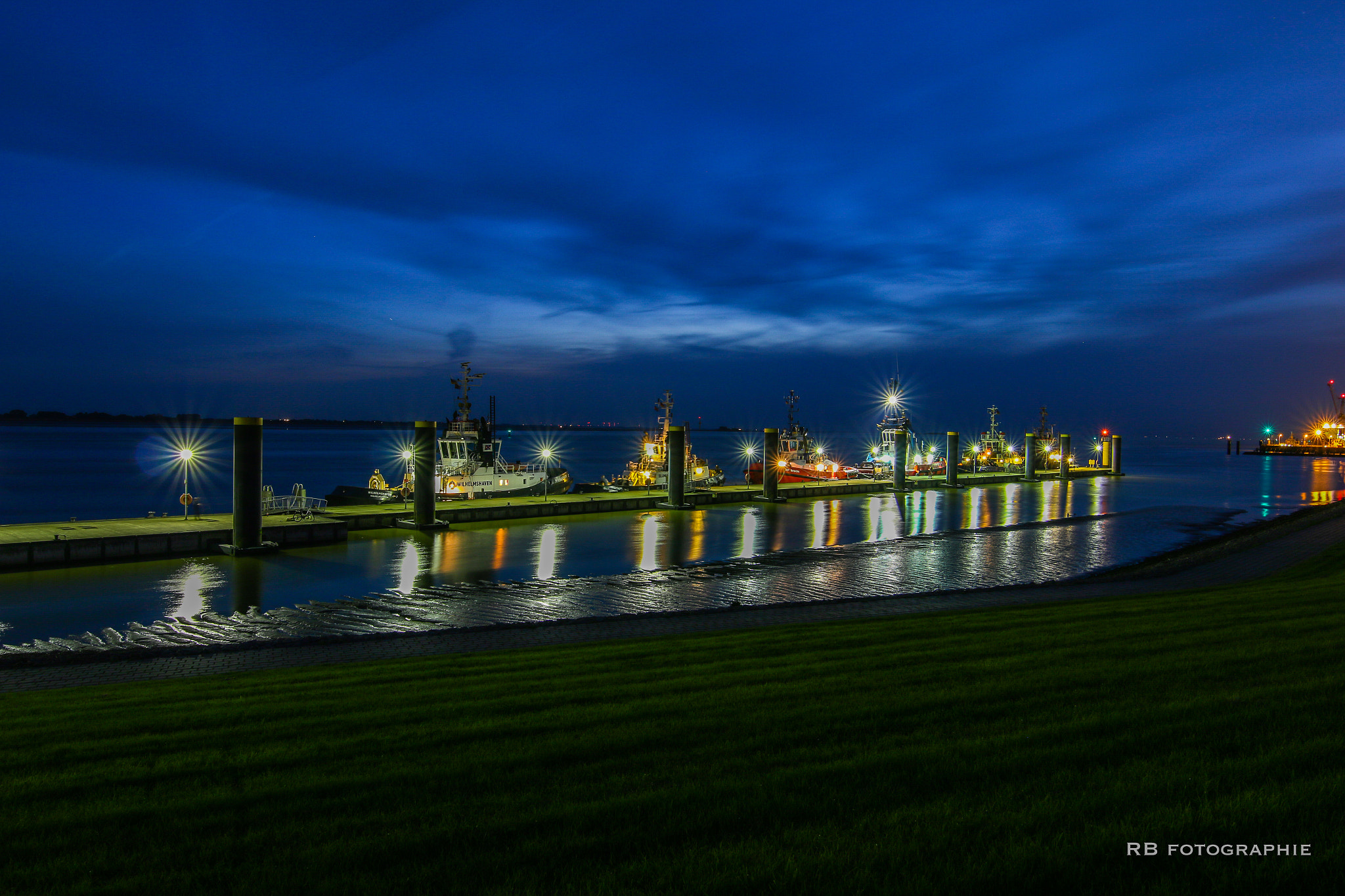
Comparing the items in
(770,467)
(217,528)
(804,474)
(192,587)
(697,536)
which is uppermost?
(770,467)

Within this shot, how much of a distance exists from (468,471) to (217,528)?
63.0 feet

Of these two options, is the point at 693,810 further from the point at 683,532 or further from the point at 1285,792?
the point at 683,532

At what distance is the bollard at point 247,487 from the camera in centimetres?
2669

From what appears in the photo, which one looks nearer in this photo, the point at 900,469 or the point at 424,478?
the point at 424,478

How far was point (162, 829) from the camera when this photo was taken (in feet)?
15.6

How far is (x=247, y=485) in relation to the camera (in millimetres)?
26969

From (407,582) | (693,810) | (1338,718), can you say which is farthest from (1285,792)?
(407,582)

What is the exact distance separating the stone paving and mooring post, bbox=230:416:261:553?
1587cm

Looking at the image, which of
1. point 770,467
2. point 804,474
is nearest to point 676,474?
point 770,467

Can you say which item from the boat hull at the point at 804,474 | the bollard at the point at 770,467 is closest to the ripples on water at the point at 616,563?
the bollard at the point at 770,467

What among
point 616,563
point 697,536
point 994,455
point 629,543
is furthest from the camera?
point 994,455

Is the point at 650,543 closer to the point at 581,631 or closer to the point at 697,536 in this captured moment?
the point at 697,536

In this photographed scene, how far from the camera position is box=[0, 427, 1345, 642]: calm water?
21516 millimetres

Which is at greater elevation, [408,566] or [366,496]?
[366,496]
